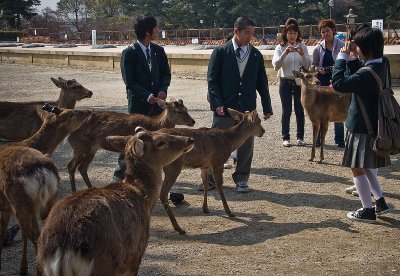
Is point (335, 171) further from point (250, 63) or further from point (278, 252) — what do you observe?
point (278, 252)

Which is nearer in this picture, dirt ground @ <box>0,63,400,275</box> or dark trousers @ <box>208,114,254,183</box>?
dirt ground @ <box>0,63,400,275</box>

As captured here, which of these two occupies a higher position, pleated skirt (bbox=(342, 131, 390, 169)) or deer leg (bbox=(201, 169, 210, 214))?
pleated skirt (bbox=(342, 131, 390, 169))

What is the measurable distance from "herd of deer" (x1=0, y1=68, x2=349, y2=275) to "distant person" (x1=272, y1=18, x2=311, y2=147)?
264 centimetres

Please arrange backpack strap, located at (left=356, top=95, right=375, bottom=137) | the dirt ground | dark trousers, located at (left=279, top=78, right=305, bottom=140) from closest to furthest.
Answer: the dirt ground < backpack strap, located at (left=356, top=95, right=375, bottom=137) < dark trousers, located at (left=279, top=78, right=305, bottom=140)

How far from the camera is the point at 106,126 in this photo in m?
8.02

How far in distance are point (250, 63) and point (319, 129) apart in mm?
2779

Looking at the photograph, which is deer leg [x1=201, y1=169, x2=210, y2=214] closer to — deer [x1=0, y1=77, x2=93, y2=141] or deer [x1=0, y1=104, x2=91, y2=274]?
deer [x1=0, y1=104, x2=91, y2=274]

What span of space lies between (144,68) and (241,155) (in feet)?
5.77

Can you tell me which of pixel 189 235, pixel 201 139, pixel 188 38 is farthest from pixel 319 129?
pixel 188 38

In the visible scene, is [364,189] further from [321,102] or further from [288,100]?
[288,100]

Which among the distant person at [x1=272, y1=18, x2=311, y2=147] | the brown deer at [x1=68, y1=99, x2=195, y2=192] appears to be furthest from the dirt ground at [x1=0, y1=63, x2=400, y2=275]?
the brown deer at [x1=68, y1=99, x2=195, y2=192]

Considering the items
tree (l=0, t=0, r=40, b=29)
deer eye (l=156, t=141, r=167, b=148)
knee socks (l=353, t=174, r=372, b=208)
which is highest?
tree (l=0, t=0, r=40, b=29)

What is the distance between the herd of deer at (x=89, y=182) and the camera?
371cm

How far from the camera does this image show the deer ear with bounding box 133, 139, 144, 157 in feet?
15.8
